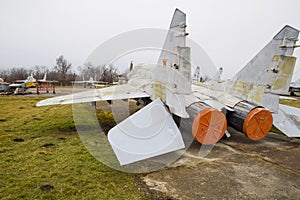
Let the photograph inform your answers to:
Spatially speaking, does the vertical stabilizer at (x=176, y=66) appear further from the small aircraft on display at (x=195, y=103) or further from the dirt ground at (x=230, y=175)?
the dirt ground at (x=230, y=175)

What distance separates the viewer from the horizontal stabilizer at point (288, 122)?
5673mm

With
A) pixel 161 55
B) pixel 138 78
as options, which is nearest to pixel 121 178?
pixel 161 55

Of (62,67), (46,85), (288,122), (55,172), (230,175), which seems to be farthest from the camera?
(62,67)

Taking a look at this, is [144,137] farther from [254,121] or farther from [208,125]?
[254,121]

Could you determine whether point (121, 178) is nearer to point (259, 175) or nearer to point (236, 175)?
point (236, 175)

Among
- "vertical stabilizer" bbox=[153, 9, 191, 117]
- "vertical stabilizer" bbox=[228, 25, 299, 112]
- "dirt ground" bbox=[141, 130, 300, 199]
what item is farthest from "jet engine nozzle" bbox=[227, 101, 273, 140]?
"vertical stabilizer" bbox=[153, 9, 191, 117]

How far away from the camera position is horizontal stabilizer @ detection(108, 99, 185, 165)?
11.1ft

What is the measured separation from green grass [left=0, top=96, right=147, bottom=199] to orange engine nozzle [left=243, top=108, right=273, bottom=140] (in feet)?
9.63

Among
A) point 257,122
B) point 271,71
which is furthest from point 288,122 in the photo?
point 257,122

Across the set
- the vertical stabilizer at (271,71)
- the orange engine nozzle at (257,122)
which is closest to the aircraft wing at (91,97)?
the vertical stabilizer at (271,71)

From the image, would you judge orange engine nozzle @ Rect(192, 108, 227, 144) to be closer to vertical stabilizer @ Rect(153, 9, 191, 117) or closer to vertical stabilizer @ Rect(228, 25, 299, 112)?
vertical stabilizer @ Rect(153, 9, 191, 117)

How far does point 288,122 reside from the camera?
5953 millimetres

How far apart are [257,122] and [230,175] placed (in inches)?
61.4

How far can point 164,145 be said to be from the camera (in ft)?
12.2
